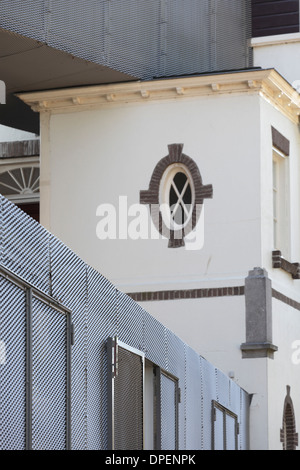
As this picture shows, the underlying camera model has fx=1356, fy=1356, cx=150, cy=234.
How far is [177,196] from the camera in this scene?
26062 millimetres

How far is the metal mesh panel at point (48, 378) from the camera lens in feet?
36.7

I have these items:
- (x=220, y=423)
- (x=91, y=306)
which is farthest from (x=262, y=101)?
(x=91, y=306)

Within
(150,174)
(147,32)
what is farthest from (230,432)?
(147,32)

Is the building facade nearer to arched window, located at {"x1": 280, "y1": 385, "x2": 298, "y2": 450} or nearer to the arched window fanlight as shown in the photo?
arched window, located at {"x1": 280, "y1": 385, "x2": 298, "y2": 450}

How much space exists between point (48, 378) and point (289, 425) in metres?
15.6

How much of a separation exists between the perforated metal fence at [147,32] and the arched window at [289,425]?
6750mm

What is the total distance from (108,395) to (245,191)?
12.4 metres

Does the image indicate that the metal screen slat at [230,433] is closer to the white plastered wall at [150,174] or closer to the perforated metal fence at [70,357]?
the white plastered wall at [150,174]

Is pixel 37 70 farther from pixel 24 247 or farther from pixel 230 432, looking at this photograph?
pixel 24 247

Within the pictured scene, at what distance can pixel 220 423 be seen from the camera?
2178 centimetres

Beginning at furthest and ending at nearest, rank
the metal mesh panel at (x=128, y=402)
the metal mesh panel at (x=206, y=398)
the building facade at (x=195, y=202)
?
the building facade at (x=195, y=202) → the metal mesh panel at (x=206, y=398) → the metal mesh panel at (x=128, y=402)

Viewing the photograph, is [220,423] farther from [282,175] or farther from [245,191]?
[282,175]

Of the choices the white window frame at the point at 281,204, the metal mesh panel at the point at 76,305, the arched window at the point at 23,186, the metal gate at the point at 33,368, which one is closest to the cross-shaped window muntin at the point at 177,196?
the white window frame at the point at 281,204

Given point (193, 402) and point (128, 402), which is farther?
point (193, 402)
